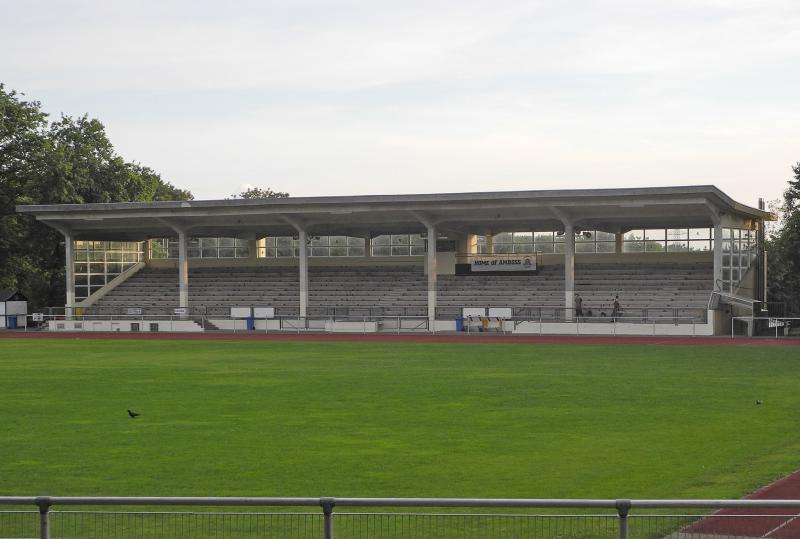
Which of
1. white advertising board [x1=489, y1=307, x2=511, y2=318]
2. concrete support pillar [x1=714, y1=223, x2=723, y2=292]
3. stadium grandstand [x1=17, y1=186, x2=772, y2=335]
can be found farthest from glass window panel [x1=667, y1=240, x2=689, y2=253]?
white advertising board [x1=489, y1=307, x2=511, y2=318]

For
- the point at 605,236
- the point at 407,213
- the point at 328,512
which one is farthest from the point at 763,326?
the point at 328,512

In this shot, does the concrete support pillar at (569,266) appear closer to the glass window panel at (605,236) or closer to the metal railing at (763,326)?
the glass window panel at (605,236)

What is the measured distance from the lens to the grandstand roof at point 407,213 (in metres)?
59.9

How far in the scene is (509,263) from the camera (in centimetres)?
7088

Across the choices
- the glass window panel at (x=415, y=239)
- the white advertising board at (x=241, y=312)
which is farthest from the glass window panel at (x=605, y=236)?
the white advertising board at (x=241, y=312)

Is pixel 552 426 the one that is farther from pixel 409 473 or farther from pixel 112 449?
pixel 112 449

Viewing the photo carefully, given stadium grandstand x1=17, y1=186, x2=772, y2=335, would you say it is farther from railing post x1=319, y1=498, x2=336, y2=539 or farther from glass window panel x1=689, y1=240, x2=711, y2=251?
railing post x1=319, y1=498, x2=336, y2=539

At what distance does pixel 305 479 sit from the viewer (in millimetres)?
16203

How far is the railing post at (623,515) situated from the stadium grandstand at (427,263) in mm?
49542

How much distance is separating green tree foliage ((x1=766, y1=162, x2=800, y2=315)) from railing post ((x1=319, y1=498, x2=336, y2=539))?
189 feet

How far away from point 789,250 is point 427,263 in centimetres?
2142

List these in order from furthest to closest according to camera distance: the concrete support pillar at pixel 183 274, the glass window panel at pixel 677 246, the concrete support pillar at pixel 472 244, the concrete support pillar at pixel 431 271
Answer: the concrete support pillar at pixel 472 244
the concrete support pillar at pixel 183 274
the glass window panel at pixel 677 246
the concrete support pillar at pixel 431 271

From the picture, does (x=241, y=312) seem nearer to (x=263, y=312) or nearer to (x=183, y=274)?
(x=263, y=312)

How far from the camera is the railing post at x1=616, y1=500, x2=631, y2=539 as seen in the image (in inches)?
342
